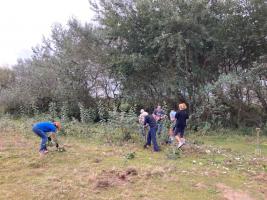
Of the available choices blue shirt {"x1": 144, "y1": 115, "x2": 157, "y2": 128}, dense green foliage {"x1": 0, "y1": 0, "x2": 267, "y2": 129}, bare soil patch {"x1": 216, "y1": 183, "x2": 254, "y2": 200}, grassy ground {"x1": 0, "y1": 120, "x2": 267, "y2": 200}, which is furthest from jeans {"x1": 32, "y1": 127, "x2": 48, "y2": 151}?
bare soil patch {"x1": 216, "y1": 183, "x2": 254, "y2": 200}

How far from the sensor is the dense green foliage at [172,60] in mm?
19469

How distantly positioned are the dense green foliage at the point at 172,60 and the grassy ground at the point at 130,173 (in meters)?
4.65

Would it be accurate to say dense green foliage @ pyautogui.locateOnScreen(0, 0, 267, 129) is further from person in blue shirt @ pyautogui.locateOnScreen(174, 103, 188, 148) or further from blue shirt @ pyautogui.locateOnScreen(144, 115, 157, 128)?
person in blue shirt @ pyautogui.locateOnScreen(174, 103, 188, 148)

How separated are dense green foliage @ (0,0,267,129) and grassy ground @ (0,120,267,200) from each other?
465cm

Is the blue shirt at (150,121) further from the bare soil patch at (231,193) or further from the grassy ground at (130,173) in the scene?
the bare soil patch at (231,193)

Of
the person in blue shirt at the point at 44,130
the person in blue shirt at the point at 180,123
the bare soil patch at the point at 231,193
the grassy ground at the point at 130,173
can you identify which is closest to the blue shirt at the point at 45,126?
the person in blue shirt at the point at 44,130

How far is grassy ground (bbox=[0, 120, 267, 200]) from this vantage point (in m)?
9.55

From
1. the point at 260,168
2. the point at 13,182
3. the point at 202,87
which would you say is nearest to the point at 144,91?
the point at 202,87

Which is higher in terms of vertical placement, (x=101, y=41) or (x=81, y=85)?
(x=101, y=41)

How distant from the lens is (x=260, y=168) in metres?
11.9

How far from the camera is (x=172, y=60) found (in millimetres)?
20672

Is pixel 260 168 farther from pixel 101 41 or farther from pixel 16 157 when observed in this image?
pixel 101 41

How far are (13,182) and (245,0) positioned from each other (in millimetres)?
14191

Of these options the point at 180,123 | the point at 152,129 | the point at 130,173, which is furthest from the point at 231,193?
the point at 152,129
